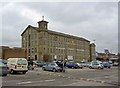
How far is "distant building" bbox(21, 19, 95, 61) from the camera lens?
11281 cm

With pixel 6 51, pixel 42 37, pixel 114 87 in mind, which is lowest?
pixel 114 87

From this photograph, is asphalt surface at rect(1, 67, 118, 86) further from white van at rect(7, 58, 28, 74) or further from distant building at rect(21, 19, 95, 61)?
distant building at rect(21, 19, 95, 61)

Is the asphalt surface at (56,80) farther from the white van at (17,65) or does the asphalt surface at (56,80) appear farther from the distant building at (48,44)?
the distant building at (48,44)

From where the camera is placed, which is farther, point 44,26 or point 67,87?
point 44,26

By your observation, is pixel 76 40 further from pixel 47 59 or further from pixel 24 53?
pixel 24 53

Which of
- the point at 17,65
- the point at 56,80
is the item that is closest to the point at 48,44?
the point at 17,65

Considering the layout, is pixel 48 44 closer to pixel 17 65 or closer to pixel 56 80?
pixel 17 65

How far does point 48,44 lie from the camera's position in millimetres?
115062

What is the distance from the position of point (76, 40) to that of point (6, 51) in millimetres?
65965

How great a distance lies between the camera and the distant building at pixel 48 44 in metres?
113

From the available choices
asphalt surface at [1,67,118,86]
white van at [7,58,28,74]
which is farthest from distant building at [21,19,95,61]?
asphalt surface at [1,67,118,86]

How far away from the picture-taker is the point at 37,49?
11294 centimetres

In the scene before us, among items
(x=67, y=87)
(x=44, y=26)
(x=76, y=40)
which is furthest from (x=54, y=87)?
(x=76, y=40)

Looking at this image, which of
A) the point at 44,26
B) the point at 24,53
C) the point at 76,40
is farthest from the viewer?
the point at 76,40
